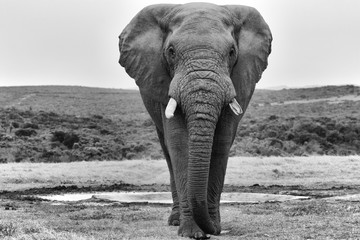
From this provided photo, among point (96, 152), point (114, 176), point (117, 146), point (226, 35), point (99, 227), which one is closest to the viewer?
point (226, 35)

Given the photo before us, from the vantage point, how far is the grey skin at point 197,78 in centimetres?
941

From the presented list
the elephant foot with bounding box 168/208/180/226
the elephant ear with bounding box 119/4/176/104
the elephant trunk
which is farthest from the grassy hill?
the elephant trunk

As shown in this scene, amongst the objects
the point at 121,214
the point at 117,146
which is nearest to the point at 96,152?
the point at 117,146

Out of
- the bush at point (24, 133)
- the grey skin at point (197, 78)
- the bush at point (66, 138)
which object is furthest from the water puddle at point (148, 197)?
the bush at point (24, 133)

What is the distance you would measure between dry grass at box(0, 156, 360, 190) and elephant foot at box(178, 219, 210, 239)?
15.0 metres

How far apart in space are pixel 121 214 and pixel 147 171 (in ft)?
49.9

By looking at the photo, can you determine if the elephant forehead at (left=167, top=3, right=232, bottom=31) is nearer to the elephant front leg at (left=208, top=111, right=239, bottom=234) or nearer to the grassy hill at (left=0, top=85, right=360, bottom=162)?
the elephant front leg at (left=208, top=111, right=239, bottom=234)

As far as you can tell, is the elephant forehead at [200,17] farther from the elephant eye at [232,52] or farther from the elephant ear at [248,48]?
the elephant ear at [248,48]

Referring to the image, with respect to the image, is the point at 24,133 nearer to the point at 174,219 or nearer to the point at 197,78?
the point at 174,219

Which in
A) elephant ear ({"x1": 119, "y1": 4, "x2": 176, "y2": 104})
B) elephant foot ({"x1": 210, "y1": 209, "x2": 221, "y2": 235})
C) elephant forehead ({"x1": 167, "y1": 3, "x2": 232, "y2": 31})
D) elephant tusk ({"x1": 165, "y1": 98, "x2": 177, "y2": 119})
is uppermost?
elephant forehead ({"x1": 167, "y1": 3, "x2": 232, "y2": 31})

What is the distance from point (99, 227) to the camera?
38.4 ft

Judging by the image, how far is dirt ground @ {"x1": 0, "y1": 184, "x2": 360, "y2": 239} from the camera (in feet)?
34.0

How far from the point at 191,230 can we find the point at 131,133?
149 ft

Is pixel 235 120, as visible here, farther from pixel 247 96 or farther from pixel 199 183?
pixel 199 183
